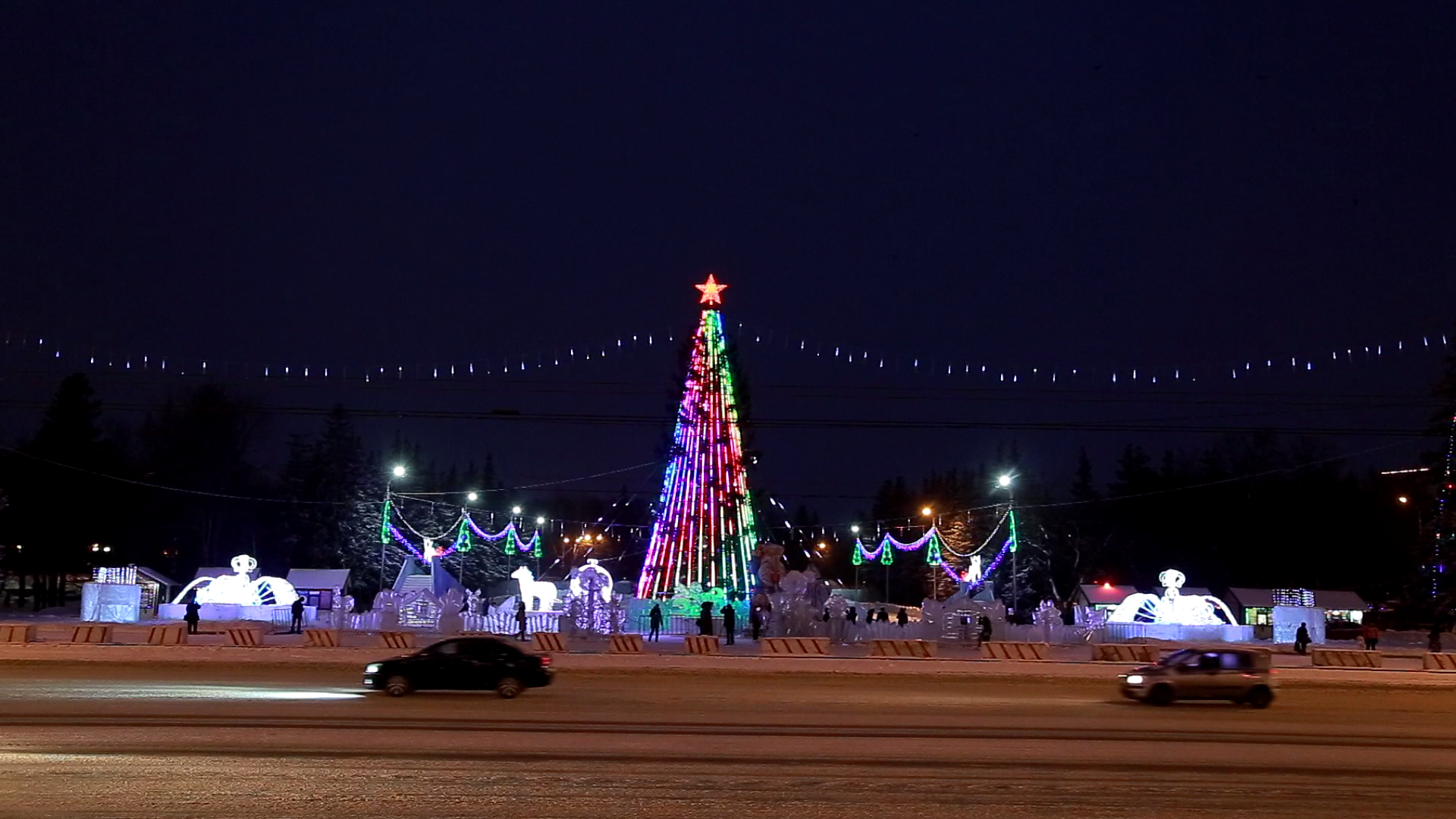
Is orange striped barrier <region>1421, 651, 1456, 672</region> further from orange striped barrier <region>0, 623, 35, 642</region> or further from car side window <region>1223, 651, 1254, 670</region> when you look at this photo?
orange striped barrier <region>0, 623, 35, 642</region>

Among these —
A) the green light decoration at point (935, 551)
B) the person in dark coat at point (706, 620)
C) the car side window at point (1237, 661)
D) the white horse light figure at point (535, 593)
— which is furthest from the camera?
the green light decoration at point (935, 551)

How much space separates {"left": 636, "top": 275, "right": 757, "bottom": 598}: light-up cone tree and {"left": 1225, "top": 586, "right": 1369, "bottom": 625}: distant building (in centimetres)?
3074

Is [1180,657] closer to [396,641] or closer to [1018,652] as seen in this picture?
[1018,652]

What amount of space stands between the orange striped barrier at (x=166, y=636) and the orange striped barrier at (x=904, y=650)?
19424 mm

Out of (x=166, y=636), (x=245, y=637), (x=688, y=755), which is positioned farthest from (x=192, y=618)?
(x=688, y=755)

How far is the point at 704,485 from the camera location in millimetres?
44156

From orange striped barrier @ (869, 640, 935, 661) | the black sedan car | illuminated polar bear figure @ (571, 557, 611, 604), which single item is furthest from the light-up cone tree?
the black sedan car

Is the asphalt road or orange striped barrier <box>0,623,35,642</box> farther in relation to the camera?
orange striped barrier <box>0,623,35,642</box>

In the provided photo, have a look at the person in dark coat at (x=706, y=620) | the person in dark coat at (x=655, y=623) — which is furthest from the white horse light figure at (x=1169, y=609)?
the person in dark coat at (x=655, y=623)

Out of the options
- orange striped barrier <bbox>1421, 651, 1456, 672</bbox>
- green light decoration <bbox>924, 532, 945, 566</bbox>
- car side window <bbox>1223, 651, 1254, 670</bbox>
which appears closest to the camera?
car side window <bbox>1223, 651, 1254, 670</bbox>

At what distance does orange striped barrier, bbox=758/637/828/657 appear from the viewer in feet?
113

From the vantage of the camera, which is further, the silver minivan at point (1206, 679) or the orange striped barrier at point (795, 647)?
the orange striped barrier at point (795, 647)

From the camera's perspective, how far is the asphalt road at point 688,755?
1145cm

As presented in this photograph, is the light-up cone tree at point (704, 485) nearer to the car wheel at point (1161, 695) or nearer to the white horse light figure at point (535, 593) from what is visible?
the white horse light figure at point (535, 593)
